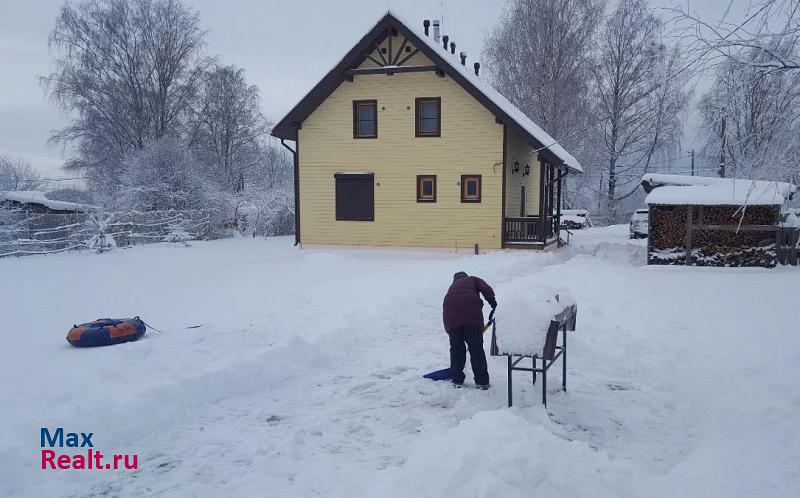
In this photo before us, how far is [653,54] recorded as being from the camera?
514 cm

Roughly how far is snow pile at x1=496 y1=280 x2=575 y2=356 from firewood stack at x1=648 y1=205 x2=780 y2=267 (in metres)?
12.0

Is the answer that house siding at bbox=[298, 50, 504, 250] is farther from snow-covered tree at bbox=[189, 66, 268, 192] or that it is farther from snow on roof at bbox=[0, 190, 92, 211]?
snow-covered tree at bbox=[189, 66, 268, 192]

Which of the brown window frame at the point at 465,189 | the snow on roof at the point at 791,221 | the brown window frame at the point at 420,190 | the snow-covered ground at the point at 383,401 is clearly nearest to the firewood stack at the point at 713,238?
the snow on roof at the point at 791,221

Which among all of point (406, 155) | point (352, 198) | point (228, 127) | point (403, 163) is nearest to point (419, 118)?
point (406, 155)

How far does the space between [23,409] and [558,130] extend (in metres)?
28.7

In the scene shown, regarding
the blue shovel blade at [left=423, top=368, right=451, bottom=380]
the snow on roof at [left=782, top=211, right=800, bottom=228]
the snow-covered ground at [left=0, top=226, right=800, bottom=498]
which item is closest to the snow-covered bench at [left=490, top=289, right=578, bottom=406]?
the snow-covered ground at [left=0, top=226, right=800, bottom=498]

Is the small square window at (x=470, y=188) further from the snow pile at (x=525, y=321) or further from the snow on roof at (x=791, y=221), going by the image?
the snow pile at (x=525, y=321)

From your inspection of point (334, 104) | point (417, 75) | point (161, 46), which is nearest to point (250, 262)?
point (334, 104)

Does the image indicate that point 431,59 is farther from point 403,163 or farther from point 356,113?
point 403,163

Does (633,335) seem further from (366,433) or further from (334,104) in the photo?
(334,104)

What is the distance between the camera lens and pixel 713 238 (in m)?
15.1

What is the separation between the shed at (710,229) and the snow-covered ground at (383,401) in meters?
4.43

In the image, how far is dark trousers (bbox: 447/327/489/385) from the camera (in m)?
5.70

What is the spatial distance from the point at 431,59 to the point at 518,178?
5635 mm
